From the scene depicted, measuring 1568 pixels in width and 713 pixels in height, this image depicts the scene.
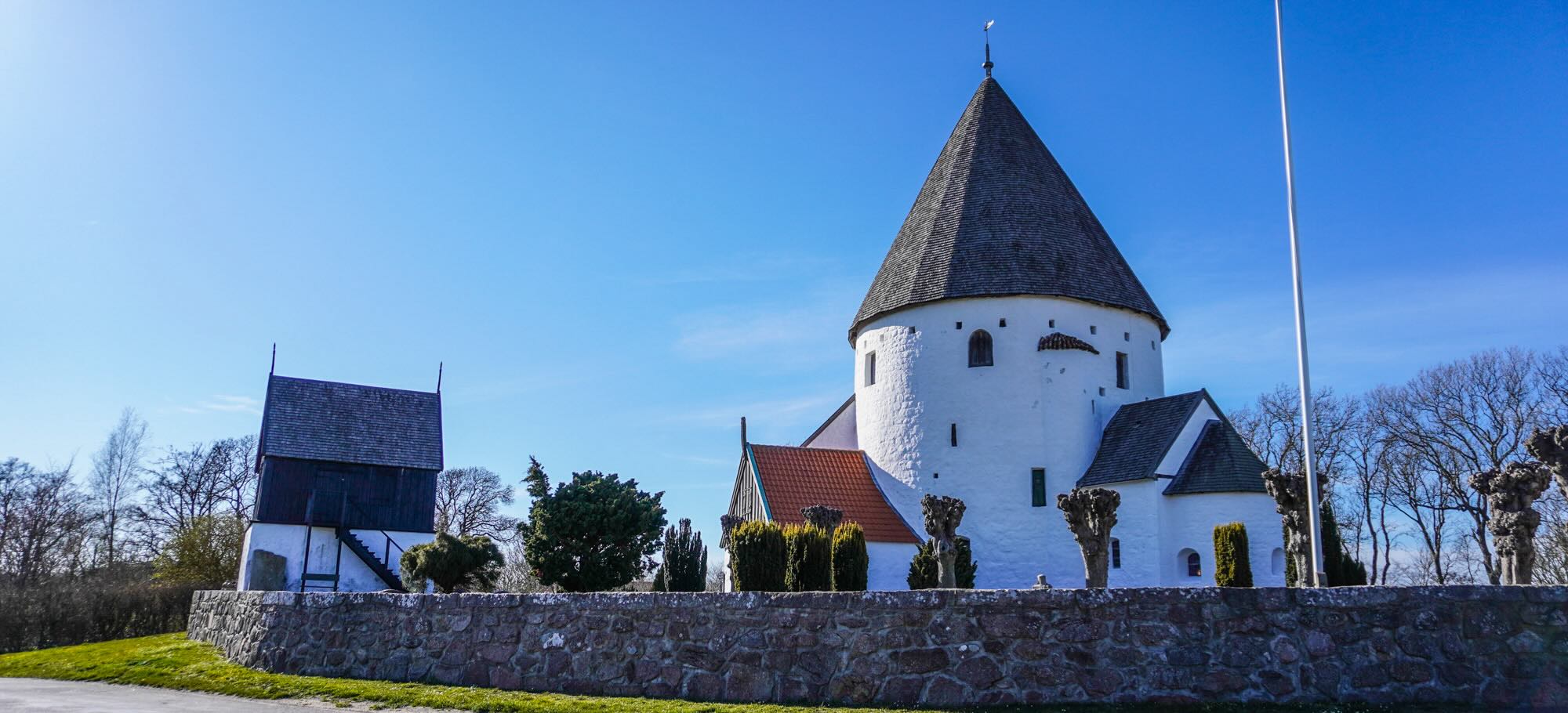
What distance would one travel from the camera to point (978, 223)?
3033 centimetres

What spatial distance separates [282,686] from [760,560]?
278 inches

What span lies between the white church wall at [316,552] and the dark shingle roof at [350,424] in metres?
2.25

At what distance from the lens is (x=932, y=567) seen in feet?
75.0

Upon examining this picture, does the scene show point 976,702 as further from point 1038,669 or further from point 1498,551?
point 1498,551

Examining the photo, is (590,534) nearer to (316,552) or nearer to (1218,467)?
(316,552)

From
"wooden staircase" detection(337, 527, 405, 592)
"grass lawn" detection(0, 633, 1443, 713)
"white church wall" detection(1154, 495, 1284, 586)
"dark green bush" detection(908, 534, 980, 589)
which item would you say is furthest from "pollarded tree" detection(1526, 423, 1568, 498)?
"wooden staircase" detection(337, 527, 405, 592)

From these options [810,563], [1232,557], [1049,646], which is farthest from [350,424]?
[1049,646]

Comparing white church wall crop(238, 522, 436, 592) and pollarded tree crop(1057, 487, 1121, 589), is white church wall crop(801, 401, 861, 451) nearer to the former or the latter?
white church wall crop(238, 522, 436, 592)

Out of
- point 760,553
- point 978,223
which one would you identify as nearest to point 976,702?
point 760,553

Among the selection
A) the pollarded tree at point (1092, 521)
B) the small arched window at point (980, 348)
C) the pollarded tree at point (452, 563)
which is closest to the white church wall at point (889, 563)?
the small arched window at point (980, 348)

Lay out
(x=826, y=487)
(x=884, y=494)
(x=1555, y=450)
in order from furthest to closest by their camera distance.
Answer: (x=884, y=494), (x=826, y=487), (x=1555, y=450)

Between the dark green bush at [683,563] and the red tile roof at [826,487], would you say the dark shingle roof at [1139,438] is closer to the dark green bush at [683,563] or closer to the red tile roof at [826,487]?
the red tile roof at [826,487]

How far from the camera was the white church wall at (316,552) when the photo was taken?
109ft

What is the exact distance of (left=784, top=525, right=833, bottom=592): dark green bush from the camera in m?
16.5
